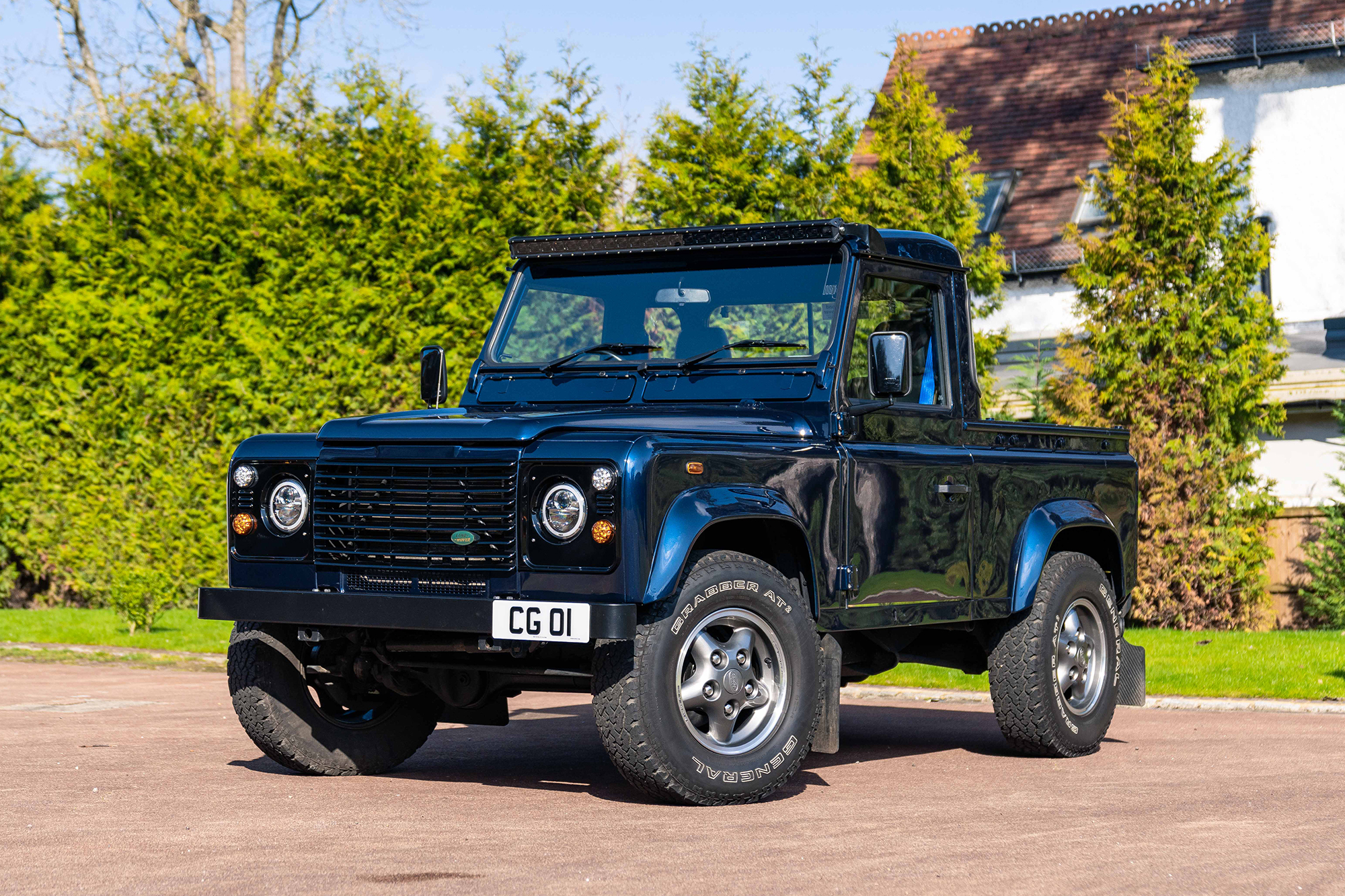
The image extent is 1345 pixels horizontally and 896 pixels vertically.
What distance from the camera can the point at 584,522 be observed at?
6.81 m

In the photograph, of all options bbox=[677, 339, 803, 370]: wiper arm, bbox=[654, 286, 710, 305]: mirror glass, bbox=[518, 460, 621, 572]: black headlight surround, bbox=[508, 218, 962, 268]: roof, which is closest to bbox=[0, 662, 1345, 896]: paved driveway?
bbox=[518, 460, 621, 572]: black headlight surround

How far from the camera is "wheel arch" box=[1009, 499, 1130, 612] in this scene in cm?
912

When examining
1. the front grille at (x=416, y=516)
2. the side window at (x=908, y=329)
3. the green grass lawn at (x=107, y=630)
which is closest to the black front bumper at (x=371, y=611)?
the front grille at (x=416, y=516)

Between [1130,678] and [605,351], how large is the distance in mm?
3617

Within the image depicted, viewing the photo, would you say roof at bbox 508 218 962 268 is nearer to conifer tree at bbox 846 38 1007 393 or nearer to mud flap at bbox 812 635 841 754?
mud flap at bbox 812 635 841 754

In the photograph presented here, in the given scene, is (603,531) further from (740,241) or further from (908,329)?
(908,329)

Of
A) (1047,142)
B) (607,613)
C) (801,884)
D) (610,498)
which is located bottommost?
(801,884)

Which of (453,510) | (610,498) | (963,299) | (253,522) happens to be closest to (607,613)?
(610,498)

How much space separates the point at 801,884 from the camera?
559cm

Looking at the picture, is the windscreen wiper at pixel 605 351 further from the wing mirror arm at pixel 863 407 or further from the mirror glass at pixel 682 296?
the wing mirror arm at pixel 863 407

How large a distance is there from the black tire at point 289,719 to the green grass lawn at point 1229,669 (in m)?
5.58

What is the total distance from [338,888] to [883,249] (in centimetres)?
435

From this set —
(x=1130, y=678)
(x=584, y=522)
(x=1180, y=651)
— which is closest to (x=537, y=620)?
(x=584, y=522)

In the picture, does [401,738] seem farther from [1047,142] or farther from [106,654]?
[1047,142]
